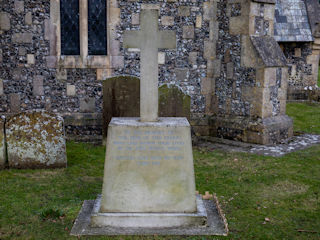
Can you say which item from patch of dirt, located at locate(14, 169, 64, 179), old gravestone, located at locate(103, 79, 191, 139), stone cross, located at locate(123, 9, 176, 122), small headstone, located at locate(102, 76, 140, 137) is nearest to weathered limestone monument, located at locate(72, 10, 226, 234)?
stone cross, located at locate(123, 9, 176, 122)

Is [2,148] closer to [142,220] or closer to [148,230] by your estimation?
[142,220]

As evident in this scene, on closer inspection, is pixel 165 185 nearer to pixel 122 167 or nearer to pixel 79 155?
pixel 122 167

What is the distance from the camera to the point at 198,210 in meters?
4.55

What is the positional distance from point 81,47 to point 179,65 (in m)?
2.29

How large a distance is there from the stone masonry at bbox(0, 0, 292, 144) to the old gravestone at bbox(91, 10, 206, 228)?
4531mm

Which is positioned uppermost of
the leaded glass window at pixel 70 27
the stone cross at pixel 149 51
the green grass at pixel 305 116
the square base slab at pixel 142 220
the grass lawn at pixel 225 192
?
the leaded glass window at pixel 70 27

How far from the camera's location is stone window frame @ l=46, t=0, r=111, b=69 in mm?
8805

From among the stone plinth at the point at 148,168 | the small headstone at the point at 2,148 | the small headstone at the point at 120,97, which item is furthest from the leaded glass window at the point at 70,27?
the stone plinth at the point at 148,168

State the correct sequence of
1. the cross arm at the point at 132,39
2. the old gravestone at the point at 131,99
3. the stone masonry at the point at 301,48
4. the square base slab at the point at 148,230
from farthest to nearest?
1. the stone masonry at the point at 301,48
2. the old gravestone at the point at 131,99
3. the cross arm at the point at 132,39
4. the square base slab at the point at 148,230

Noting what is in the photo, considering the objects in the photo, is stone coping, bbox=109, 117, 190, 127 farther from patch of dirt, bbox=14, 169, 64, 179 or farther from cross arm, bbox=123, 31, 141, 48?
patch of dirt, bbox=14, 169, 64, 179

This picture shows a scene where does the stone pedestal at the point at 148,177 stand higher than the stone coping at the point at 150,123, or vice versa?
the stone coping at the point at 150,123

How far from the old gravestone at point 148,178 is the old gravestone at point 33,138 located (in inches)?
102

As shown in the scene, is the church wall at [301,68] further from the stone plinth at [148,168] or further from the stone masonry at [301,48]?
the stone plinth at [148,168]

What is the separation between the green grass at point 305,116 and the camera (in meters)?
10.8
